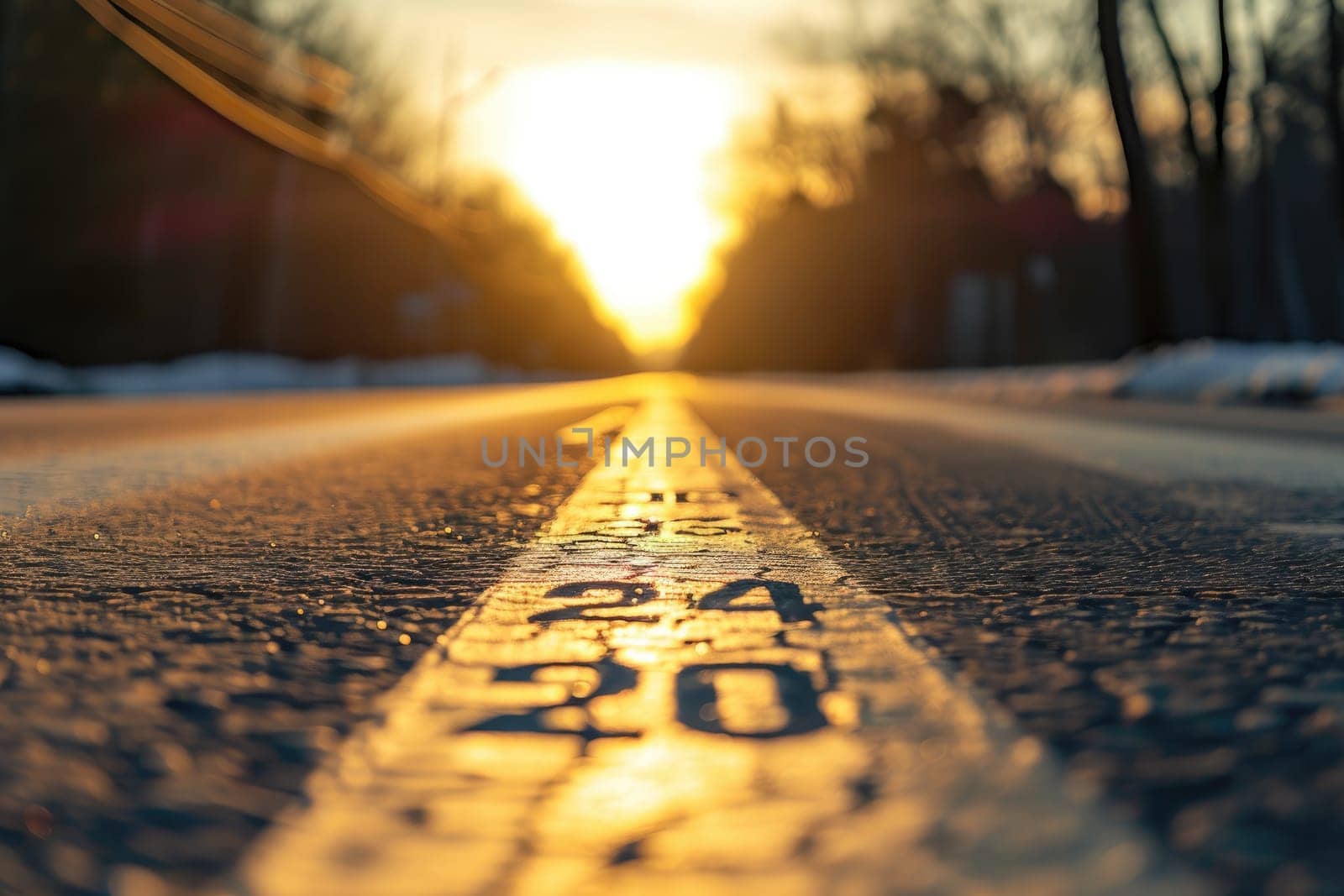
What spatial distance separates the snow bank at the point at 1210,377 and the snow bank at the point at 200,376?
18.6 m

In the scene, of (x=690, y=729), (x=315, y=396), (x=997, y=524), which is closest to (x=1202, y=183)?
(x=315, y=396)

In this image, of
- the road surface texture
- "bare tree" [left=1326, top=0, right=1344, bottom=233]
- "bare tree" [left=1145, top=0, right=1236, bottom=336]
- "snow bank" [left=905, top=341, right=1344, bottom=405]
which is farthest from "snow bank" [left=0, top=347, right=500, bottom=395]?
"bare tree" [left=1326, top=0, right=1344, bottom=233]

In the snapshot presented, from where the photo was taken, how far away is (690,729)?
13.1ft

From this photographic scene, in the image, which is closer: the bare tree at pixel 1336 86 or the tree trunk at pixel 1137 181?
the tree trunk at pixel 1137 181

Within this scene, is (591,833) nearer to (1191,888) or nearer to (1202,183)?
(1191,888)

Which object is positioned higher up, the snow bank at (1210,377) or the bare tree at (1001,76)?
the bare tree at (1001,76)

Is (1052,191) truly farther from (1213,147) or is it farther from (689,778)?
(689,778)

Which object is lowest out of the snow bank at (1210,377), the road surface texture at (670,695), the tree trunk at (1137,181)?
the road surface texture at (670,695)

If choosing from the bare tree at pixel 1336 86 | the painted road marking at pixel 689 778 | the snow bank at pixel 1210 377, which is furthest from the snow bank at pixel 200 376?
the painted road marking at pixel 689 778

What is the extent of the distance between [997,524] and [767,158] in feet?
227

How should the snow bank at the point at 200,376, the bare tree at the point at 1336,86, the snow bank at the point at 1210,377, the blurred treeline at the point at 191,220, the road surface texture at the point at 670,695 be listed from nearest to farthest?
the road surface texture at the point at 670,695 → the snow bank at the point at 1210,377 → the snow bank at the point at 200,376 → the bare tree at the point at 1336,86 → the blurred treeline at the point at 191,220

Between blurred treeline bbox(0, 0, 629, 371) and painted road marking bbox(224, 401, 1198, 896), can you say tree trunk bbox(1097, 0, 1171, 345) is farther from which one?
painted road marking bbox(224, 401, 1198, 896)

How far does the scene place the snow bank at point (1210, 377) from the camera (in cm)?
2405

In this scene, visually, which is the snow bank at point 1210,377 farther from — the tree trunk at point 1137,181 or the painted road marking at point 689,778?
the painted road marking at point 689,778
